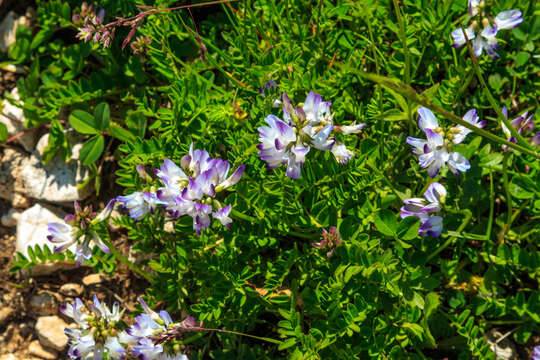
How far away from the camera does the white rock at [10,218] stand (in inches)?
165

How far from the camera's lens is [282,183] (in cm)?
288

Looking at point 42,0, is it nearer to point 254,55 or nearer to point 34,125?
point 34,125

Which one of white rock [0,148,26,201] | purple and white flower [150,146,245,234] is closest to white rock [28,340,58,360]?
white rock [0,148,26,201]

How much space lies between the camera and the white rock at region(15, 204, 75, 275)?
155 inches

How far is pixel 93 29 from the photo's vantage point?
3119 millimetres

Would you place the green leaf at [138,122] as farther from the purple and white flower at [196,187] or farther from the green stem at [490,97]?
the green stem at [490,97]

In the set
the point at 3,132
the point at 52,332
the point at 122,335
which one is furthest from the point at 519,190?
the point at 3,132

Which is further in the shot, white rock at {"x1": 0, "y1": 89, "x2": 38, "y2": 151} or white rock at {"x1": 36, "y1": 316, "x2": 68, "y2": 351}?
white rock at {"x1": 0, "y1": 89, "x2": 38, "y2": 151}

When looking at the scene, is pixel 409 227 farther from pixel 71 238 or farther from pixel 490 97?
pixel 71 238

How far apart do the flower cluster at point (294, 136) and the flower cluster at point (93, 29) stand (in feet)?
3.76

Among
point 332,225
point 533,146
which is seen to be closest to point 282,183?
point 332,225

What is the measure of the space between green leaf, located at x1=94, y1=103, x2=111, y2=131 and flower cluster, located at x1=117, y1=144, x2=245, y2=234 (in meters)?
1.45

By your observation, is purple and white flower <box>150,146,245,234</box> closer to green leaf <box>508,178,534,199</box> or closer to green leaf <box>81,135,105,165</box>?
green leaf <box>81,135,105,165</box>

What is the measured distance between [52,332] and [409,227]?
2.77 meters
